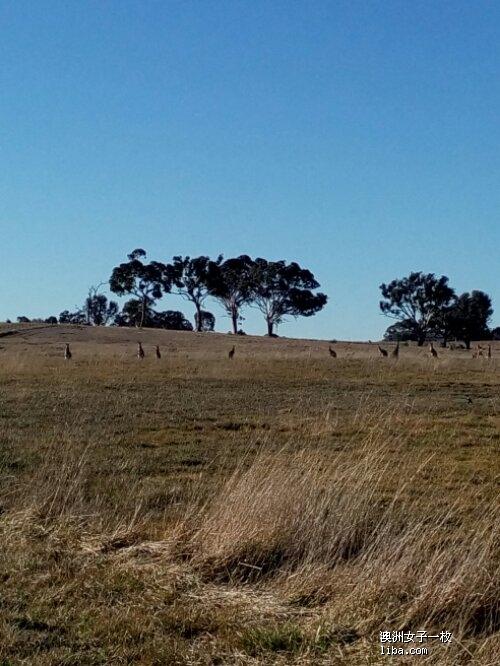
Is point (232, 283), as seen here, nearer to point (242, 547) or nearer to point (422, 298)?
point (422, 298)

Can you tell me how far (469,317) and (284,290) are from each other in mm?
20855

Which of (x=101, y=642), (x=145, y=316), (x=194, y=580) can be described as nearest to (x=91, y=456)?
(x=194, y=580)

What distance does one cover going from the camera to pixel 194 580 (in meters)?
5.94

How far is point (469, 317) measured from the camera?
79.7 meters

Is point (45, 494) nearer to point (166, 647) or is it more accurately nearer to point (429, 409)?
point (166, 647)

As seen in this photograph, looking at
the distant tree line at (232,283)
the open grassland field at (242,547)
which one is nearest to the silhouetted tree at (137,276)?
the distant tree line at (232,283)

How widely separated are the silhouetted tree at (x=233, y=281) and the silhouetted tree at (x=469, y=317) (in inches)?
878

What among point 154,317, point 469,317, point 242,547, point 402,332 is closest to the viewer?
point 242,547

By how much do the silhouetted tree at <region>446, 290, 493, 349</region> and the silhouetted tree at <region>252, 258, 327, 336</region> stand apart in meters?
15.9

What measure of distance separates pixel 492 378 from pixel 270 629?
20.5 meters

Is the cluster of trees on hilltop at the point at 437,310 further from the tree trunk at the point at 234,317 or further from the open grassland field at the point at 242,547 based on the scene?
the open grassland field at the point at 242,547

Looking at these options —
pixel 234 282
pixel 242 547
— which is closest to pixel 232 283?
pixel 234 282

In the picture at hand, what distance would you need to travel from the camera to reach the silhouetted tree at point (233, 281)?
9319 centimetres

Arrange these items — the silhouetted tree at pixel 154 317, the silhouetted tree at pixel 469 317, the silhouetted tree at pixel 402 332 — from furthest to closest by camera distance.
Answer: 1. the silhouetted tree at pixel 154 317
2. the silhouetted tree at pixel 402 332
3. the silhouetted tree at pixel 469 317
